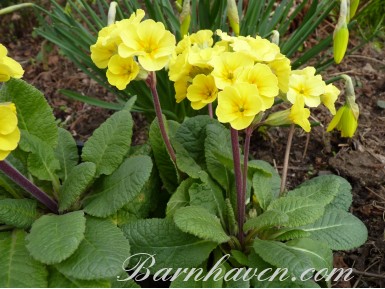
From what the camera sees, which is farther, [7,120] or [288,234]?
[288,234]

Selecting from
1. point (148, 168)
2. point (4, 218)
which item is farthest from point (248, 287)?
point (4, 218)

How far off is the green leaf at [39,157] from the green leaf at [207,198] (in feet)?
1.42

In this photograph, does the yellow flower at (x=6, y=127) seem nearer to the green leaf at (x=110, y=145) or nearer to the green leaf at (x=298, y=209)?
the green leaf at (x=110, y=145)

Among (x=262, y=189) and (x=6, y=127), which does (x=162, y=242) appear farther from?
(x=6, y=127)

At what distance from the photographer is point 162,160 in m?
1.62

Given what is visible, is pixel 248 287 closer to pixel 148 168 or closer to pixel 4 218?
pixel 148 168

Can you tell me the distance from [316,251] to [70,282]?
70cm

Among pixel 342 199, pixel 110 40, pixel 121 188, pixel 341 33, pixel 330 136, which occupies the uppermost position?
pixel 110 40

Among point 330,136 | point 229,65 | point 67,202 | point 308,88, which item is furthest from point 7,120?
point 330,136

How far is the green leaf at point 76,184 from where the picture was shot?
1.43m

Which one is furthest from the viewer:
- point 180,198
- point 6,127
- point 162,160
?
point 162,160

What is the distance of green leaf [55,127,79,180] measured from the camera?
1.66 meters

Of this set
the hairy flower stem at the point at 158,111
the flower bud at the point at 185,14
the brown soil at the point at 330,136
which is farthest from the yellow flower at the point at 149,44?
the brown soil at the point at 330,136

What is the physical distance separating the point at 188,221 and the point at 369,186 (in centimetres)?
92
